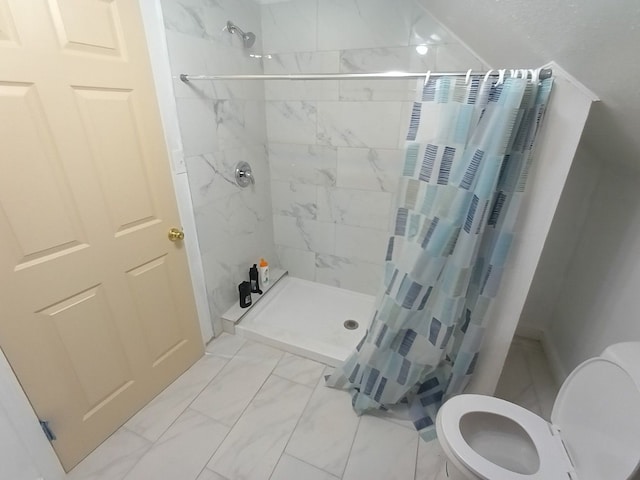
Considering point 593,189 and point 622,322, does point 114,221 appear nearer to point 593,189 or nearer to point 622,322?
point 622,322

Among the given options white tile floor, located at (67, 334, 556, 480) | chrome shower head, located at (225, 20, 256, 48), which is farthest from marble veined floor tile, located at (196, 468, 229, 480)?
chrome shower head, located at (225, 20, 256, 48)

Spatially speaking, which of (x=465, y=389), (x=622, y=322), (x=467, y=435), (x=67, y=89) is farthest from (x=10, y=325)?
(x=622, y=322)

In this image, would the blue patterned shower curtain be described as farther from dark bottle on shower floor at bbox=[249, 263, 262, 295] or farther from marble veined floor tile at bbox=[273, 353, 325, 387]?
dark bottle on shower floor at bbox=[249, 263, 262, 295]

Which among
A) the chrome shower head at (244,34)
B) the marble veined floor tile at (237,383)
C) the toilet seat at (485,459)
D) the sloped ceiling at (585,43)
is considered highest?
the chrome shower head at (244,34)

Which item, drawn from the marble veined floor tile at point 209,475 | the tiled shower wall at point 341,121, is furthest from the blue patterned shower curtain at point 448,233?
the tiled shower wall at point 341,121

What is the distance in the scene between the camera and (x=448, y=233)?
116 centimetres

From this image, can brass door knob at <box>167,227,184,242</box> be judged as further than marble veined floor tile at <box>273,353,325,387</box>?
No

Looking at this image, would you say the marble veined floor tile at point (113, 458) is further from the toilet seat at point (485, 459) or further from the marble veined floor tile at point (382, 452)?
the toilet seat at point (485, 459)

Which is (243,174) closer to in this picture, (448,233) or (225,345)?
(225,345)

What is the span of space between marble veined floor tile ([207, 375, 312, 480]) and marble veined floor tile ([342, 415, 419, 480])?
0.32 metres

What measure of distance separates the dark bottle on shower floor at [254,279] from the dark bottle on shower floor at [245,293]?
0.09 m

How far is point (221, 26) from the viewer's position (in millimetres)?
1700

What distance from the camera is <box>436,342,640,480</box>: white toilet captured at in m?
0.85

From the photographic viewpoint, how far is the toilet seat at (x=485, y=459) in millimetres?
970
